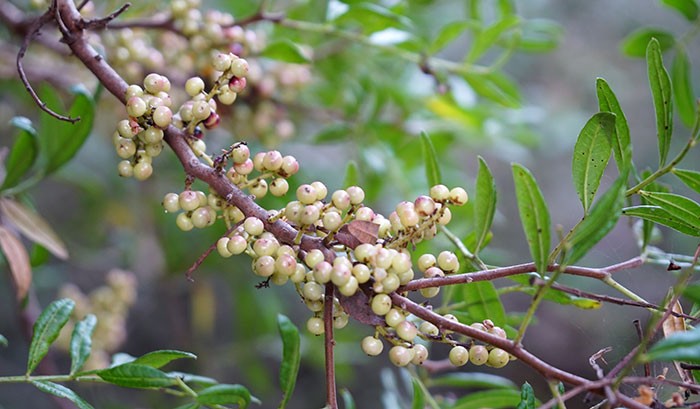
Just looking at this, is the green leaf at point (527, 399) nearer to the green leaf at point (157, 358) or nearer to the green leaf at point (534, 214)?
the green leaf at point (534, 214)

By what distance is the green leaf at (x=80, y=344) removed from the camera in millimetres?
670

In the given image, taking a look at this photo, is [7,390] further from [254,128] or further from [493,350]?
[493,350]

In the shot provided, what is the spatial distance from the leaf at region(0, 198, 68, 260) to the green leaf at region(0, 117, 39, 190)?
0.09 ft

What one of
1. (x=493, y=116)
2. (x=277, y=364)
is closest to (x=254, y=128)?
(x=493, y=116)

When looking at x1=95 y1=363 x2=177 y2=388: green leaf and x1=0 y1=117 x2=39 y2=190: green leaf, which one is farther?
x1=0 y1=117 x2=39 y2=190: green leaf

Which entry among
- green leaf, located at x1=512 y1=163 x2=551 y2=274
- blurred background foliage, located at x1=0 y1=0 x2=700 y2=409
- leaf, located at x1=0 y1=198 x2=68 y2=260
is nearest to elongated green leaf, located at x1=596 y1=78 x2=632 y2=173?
green leaf, located at x1=512 y1=163 x2=551 y2=274

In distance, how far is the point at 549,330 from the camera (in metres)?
2.09

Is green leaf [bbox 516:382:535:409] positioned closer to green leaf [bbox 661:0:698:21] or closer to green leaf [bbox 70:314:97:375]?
green leaf [bbox 70:314:97:375]

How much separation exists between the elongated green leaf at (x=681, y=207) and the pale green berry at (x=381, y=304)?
0.97 ft

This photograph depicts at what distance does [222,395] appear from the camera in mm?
573

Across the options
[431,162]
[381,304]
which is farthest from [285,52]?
[381,304]

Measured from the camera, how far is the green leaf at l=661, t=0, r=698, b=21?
0.99 m

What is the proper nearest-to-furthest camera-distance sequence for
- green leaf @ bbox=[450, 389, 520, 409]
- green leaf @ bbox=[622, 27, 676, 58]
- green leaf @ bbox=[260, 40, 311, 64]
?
1. green leaf @ bbox=[450, 389, 520, 409]
2. green leaf @ bbox=[260, 40, 311, 64]
3. green leaf @ bbox=[622, 27, 676, 58]

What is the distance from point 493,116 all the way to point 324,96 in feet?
1.15
